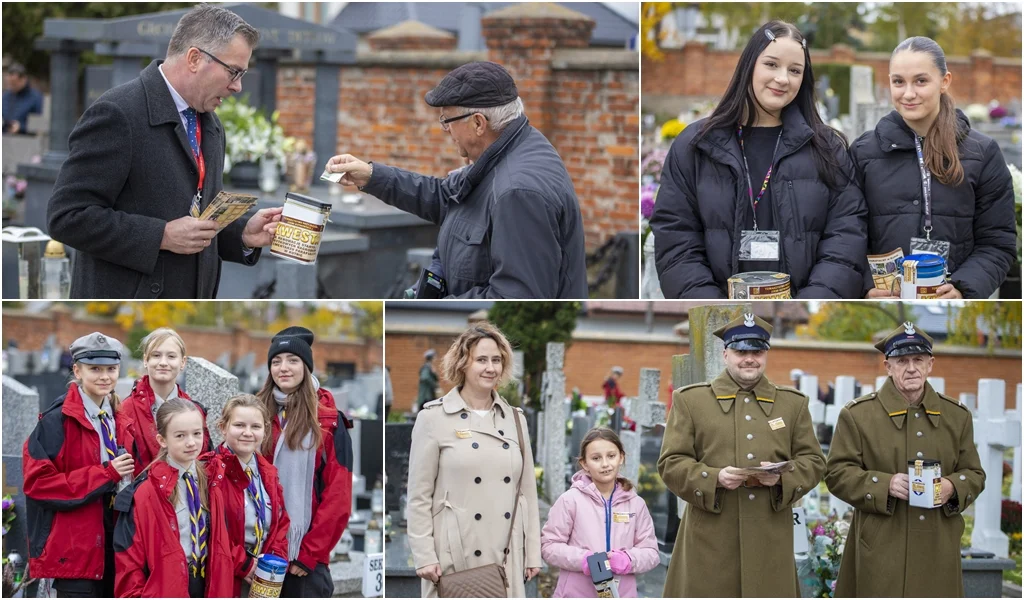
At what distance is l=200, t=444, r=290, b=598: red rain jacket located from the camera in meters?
4.21

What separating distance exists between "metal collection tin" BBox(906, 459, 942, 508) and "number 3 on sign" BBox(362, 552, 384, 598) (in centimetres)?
250

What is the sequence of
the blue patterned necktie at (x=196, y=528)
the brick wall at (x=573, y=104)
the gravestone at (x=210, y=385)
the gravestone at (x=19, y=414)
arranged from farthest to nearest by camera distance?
the brick wall at (x=573, y=104) → the gravestone at (x=19, y=414) → the gravestone at (x=210, y=385) → the blue patterned necktie at (x=196, y=528)

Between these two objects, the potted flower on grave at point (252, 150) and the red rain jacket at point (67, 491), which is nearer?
the red rain jacket at point (67, 491)

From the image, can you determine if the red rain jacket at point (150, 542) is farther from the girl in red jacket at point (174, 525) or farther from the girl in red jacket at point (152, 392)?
the girl in red jacket at point (152, 392)

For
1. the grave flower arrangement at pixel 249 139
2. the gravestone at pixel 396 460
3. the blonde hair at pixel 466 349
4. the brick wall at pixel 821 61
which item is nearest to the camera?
the blonde hair at pixel 466 349

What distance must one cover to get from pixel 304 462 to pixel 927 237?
2.62 meters

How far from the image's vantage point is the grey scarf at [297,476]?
14.7 ft

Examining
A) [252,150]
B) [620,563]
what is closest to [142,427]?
[620,563]

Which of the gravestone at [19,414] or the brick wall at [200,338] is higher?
the gravestone at [19,414]

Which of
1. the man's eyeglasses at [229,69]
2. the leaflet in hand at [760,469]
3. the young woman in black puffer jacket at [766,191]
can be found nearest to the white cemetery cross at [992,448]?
the young woman in black puffer jacket at [766,191]

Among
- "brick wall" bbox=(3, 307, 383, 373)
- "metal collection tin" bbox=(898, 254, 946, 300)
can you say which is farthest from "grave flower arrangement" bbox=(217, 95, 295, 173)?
"brick wall" bbox=(3, 307, 383, 373)

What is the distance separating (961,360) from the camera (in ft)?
36.1

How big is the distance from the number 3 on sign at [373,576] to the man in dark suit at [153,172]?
5.66ft

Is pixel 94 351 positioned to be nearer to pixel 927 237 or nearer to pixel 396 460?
pixel 927 237
